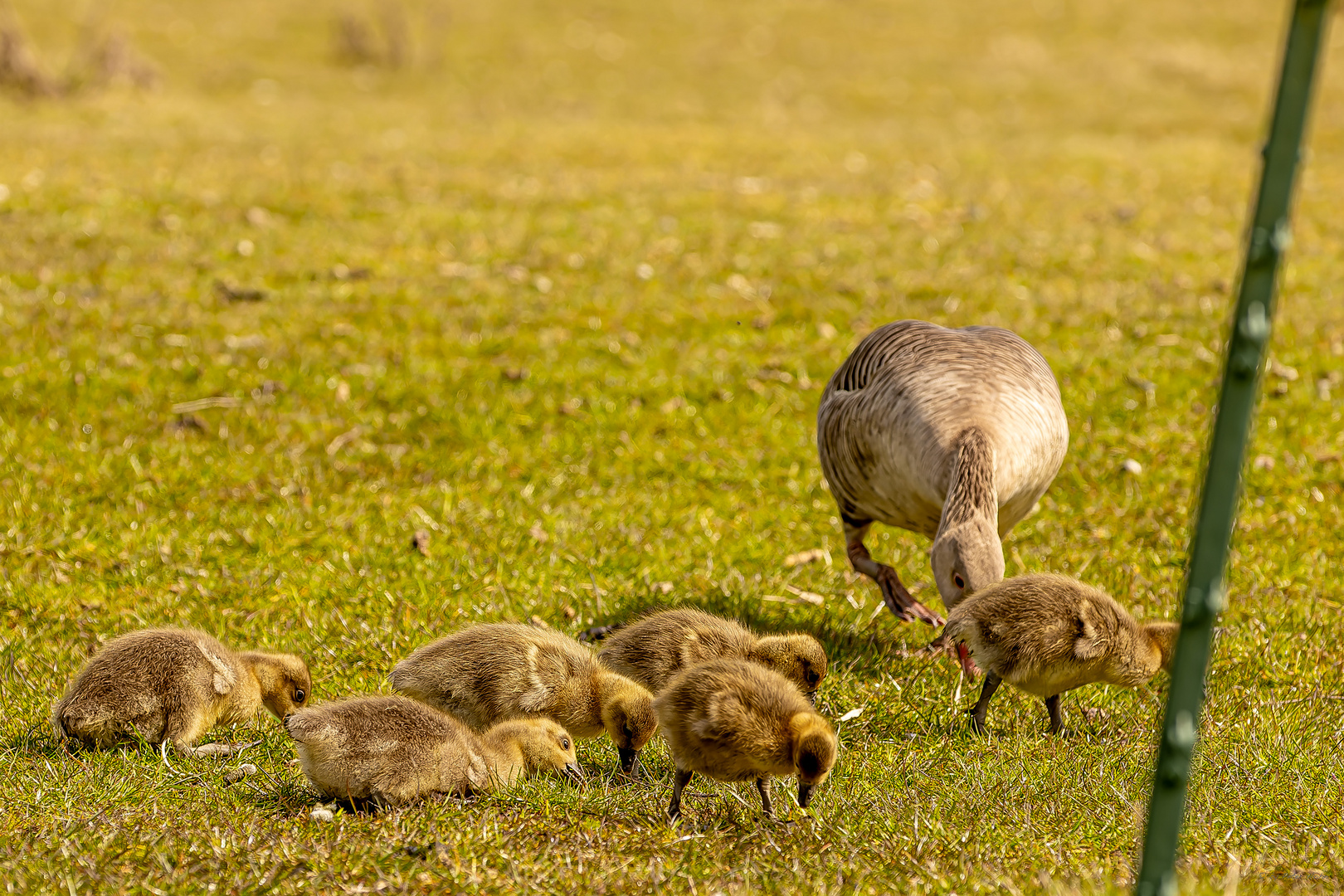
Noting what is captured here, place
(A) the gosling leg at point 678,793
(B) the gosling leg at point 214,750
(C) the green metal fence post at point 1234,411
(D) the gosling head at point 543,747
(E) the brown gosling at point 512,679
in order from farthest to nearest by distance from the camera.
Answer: (E) the brown gosling at point 512,679
(B) the gosling leg at point 214,750
(D) the gosling head at point 543,747
(A) the gosling leg at point 678,793
(C) the green metal fence post at point 1234,411

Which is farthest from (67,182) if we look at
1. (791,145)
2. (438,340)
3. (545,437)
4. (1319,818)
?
(1319,818)

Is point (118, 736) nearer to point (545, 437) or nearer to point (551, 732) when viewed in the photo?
point (551, 732)

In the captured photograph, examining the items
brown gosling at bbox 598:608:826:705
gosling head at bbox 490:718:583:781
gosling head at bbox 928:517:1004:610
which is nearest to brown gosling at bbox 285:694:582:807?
gosling head at bbox 490:718:583:781

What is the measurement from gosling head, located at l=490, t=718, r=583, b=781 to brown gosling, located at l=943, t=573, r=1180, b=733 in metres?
1.86

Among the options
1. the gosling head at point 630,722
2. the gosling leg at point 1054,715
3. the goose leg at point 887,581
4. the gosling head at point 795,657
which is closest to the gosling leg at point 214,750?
the gosling head at point 630,722

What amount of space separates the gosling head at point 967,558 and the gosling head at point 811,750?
163cm

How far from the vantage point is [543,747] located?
527cm

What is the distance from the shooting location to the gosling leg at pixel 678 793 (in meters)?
4.65

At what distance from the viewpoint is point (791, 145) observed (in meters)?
23.5

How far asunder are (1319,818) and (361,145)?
19.8 meters

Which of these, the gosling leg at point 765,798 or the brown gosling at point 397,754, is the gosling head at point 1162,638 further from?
the brown gosling at point 397,754

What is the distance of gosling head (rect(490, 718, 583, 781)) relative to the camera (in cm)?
527

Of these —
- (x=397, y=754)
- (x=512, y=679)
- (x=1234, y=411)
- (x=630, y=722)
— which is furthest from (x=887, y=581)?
(x=1234, y=411)

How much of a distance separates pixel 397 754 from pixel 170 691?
4.71 feet
